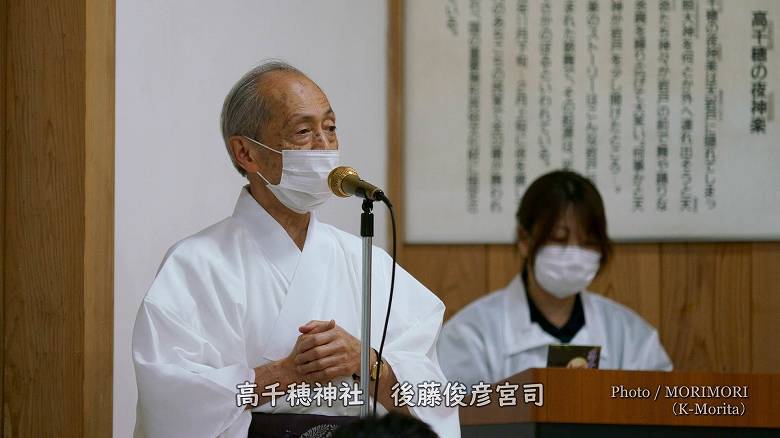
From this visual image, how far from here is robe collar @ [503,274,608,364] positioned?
4.05m

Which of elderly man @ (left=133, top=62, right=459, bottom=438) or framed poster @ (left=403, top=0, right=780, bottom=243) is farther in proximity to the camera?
framed poster @ (left=403, top=0, right=780, bottom=243)

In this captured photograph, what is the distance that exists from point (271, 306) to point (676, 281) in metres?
2.17

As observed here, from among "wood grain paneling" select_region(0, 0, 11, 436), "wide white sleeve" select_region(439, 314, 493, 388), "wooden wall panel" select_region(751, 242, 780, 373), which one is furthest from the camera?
"wooden wall panel" select_region(751, 242, 780, 373)

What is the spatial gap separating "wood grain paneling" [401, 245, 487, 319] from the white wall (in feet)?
1.29

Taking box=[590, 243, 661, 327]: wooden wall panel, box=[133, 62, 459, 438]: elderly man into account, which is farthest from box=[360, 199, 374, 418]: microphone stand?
box=[590, 243, 661, 327]: wooden wall panel

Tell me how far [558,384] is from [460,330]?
1.29m

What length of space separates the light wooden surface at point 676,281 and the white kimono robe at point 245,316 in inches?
59.4

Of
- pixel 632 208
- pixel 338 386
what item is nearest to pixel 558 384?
pixel 338 386

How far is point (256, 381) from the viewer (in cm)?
264

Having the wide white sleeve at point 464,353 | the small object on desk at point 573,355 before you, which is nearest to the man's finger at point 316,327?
the small object on desk at point 573,355

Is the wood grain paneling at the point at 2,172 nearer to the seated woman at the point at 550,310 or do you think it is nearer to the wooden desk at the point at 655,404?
the wooden desk at the point at 655,404

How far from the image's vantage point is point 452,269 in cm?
455

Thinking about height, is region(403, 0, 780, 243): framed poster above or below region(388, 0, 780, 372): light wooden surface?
above

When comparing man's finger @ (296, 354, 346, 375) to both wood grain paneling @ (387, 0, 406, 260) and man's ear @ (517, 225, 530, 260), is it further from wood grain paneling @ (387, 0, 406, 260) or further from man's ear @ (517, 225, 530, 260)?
wood grain paneling @ (387, 0, 406, 260)
